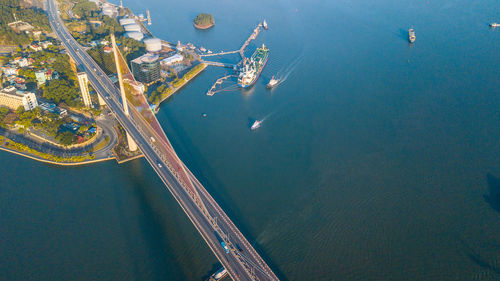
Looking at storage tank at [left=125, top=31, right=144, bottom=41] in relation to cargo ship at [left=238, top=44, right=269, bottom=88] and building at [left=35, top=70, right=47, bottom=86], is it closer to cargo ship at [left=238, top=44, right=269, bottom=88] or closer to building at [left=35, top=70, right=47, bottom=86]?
building at [left=35, top=70, right=47, bottom=86]

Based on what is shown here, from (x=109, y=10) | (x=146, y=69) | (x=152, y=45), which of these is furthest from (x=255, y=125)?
(x=109, y=10)

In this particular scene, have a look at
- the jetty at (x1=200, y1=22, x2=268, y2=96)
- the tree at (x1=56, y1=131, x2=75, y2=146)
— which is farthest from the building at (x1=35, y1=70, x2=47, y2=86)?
the jetty at (x1=200, y1=22, x2=268, y2=96)

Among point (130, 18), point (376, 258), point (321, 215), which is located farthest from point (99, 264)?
point (130, 18)

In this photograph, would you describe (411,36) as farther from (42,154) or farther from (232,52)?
(42,154)

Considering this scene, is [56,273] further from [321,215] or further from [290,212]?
[321,215]

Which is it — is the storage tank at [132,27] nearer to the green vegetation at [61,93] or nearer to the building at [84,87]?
the green vegetation at [61,93]

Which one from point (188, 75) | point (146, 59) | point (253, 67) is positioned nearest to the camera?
point (146, 59)
